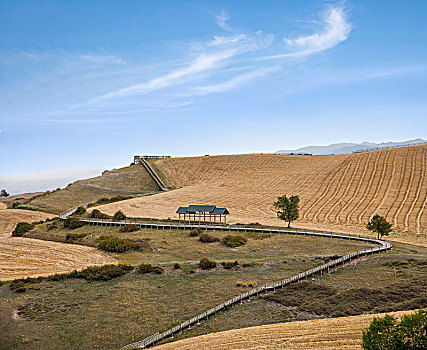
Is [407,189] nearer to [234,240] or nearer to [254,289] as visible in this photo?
[234,240]

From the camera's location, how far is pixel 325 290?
27.9 m

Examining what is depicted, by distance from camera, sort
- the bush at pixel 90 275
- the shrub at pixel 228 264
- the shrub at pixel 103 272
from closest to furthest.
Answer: the bush at pixel 90 275 → the shrub at pixel 103 272 → the shrub at pixel 228 264

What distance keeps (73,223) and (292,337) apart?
4649 centimetres

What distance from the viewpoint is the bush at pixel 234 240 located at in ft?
147

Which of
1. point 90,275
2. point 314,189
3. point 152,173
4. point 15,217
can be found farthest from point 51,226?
point 152,173

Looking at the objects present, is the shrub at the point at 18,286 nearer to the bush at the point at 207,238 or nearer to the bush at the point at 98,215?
the bush at the point at 207,238

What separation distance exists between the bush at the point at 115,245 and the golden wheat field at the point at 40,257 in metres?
1.08

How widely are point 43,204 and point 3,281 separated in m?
48.8

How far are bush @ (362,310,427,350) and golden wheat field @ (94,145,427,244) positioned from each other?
3610 centimetres

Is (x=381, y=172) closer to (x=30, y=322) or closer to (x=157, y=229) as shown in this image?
(x=157, y=229)

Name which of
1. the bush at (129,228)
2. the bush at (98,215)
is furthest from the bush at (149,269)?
the bush at (98,215)

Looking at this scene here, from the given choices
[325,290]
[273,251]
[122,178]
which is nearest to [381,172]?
[273,251]

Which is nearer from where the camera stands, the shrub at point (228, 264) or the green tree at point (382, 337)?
the green tree at point (382, 337)

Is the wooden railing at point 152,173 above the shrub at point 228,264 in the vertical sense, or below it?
above
